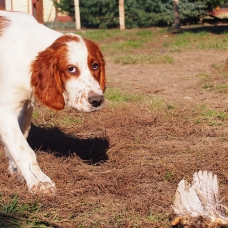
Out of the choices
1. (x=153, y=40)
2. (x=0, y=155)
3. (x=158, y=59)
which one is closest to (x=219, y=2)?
(x=153, y=40)

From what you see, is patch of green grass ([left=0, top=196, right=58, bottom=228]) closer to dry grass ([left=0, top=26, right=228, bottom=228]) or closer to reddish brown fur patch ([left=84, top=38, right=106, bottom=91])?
dry grass ([left=0, top=26, right=228, bottom=228])

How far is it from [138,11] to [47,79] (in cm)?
2019

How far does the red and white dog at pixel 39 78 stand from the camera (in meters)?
3.95

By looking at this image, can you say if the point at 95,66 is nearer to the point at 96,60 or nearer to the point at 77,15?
the point at 96,60

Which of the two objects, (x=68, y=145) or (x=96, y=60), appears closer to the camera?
(x=96, y=60)

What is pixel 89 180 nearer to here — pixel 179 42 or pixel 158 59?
pixel 158 59

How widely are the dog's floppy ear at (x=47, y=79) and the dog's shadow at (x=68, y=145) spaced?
962 millimetres

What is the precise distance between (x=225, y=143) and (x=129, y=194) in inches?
68.7

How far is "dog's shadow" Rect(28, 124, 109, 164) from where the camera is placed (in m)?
5.11

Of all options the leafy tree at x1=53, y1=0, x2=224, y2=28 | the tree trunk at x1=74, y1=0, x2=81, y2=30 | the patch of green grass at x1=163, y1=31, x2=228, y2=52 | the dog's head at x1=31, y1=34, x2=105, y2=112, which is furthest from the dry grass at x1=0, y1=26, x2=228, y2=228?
the leafy tree at x1=53, y1=0, x2=224, y2=28

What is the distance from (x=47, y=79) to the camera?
13.3 feet

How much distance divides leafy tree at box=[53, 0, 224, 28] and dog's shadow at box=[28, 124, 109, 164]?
18346 mm

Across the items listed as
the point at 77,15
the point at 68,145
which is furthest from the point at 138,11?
the point at 68,145

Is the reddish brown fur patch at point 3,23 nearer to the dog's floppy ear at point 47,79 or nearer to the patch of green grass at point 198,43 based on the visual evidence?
the dog's floppy ear at point 47,79
